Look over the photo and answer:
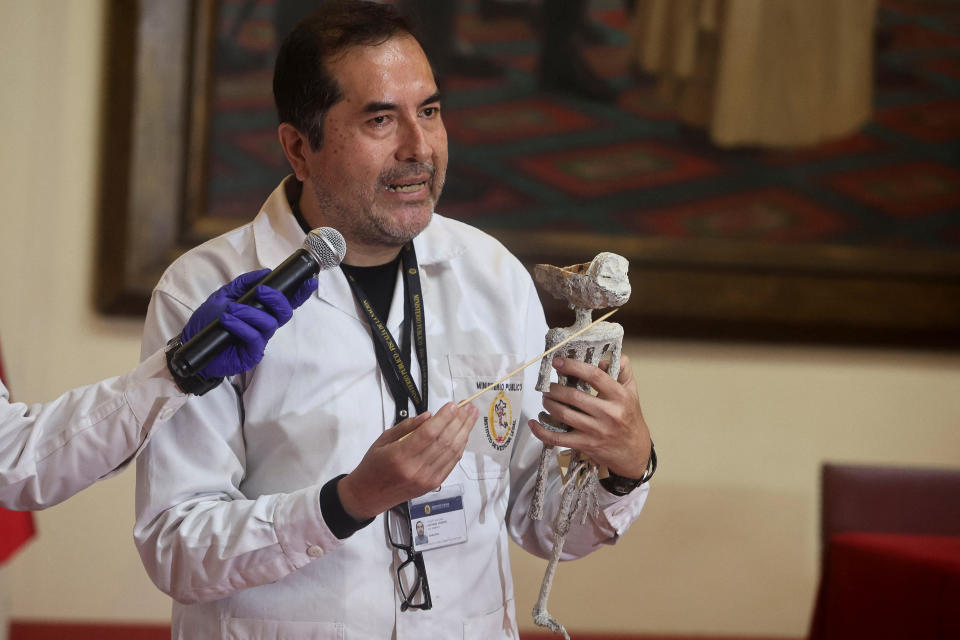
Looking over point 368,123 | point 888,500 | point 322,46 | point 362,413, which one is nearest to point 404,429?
point 362,413

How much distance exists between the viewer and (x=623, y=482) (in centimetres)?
158

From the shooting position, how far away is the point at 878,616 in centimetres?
256

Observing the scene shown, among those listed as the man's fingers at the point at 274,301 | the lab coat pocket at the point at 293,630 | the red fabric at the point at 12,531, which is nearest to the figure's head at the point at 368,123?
the man's fingers at the point at 274,301

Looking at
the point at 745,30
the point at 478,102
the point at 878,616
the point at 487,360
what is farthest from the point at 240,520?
the point at 745,30

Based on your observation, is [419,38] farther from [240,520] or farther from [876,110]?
[876,110]

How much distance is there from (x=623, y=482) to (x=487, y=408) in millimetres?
277

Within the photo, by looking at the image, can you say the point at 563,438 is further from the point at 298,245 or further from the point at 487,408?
the point at 298,245

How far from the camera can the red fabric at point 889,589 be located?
239cm

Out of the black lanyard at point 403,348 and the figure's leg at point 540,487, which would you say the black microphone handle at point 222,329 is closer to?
the black lanyard at point 403,348

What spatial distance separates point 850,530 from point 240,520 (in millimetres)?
2366

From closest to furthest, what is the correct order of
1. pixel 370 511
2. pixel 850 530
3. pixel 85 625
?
1. pixel 370 511
2. pixel 850 530
3. pixel 85 625

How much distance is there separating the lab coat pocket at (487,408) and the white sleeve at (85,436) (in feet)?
1.69

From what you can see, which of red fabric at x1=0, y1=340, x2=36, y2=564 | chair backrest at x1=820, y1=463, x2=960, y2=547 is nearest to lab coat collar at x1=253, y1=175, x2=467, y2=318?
red fabric at x1=0, y1=340, x2=36, y2=564

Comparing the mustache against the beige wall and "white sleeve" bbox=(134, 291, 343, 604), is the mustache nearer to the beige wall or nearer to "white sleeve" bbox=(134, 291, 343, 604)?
"white sleeve" bbox=(134, 291, 343, 604)
